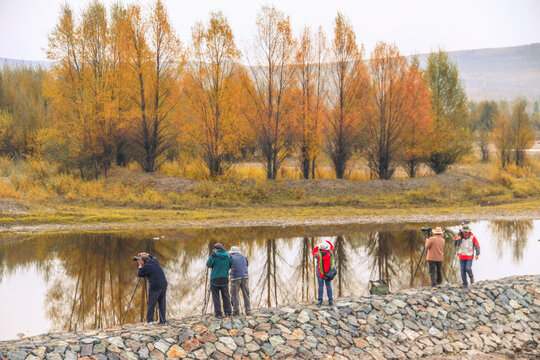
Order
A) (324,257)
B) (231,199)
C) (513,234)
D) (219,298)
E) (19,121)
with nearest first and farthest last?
(219,298)
(324,257)
(513,234)
(231,199)
(19,121)

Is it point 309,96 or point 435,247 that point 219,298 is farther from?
point 309,96

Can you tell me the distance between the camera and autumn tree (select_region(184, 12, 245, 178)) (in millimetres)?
38000

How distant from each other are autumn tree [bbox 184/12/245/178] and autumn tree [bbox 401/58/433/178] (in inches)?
563

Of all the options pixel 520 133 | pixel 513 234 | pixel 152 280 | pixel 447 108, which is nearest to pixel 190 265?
pixel 152 280

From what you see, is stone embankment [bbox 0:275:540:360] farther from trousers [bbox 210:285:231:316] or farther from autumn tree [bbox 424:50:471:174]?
autumn tree [bbox 424:50:471:174]

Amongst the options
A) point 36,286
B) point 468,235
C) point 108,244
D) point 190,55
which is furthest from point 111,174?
point 468,235

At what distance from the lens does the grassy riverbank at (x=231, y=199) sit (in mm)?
29078

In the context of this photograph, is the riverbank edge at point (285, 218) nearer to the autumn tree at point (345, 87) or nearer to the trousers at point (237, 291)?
the autumn tree at point (345, 87)

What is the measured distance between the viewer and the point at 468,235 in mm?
14398

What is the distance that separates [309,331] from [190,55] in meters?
30.4

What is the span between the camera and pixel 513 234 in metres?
26.8

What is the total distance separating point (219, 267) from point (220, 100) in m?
27.1

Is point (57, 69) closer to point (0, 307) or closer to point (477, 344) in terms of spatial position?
point (0, 307)

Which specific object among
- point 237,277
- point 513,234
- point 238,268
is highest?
point 238,268
